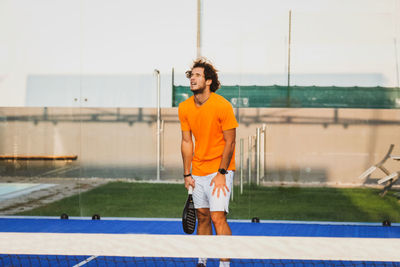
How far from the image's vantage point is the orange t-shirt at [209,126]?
384 centimetres

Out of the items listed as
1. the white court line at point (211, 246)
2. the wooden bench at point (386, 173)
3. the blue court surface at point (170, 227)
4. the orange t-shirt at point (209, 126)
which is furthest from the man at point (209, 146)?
the wooden bench at point (386, 173)

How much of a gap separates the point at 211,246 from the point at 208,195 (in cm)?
147

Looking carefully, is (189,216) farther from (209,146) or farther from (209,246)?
(209,246)

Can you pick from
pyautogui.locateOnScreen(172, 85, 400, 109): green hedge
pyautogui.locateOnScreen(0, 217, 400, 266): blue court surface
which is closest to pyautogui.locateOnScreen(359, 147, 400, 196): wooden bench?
pyautogui.locateOnScreen(0, 217, 400, 266): blue court surface

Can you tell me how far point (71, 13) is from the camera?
700 cm

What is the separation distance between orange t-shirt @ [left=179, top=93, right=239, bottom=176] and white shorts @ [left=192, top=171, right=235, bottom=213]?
0.04m

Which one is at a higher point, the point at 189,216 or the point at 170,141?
the point at 170,141

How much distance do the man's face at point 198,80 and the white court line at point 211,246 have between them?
1.56 m

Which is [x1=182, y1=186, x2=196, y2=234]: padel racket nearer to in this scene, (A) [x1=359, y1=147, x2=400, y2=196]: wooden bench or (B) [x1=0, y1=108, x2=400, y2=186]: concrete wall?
(B) [x1=0, y1=108, x2=400, y2=186]: concrete wall

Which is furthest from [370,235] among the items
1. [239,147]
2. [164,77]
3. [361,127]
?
[164,77]

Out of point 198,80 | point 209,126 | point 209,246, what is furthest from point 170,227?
point 209,246

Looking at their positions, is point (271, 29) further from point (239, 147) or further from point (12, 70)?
point (12, 70)

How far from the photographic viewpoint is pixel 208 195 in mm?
3938

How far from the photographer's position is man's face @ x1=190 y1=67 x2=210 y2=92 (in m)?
3.87
